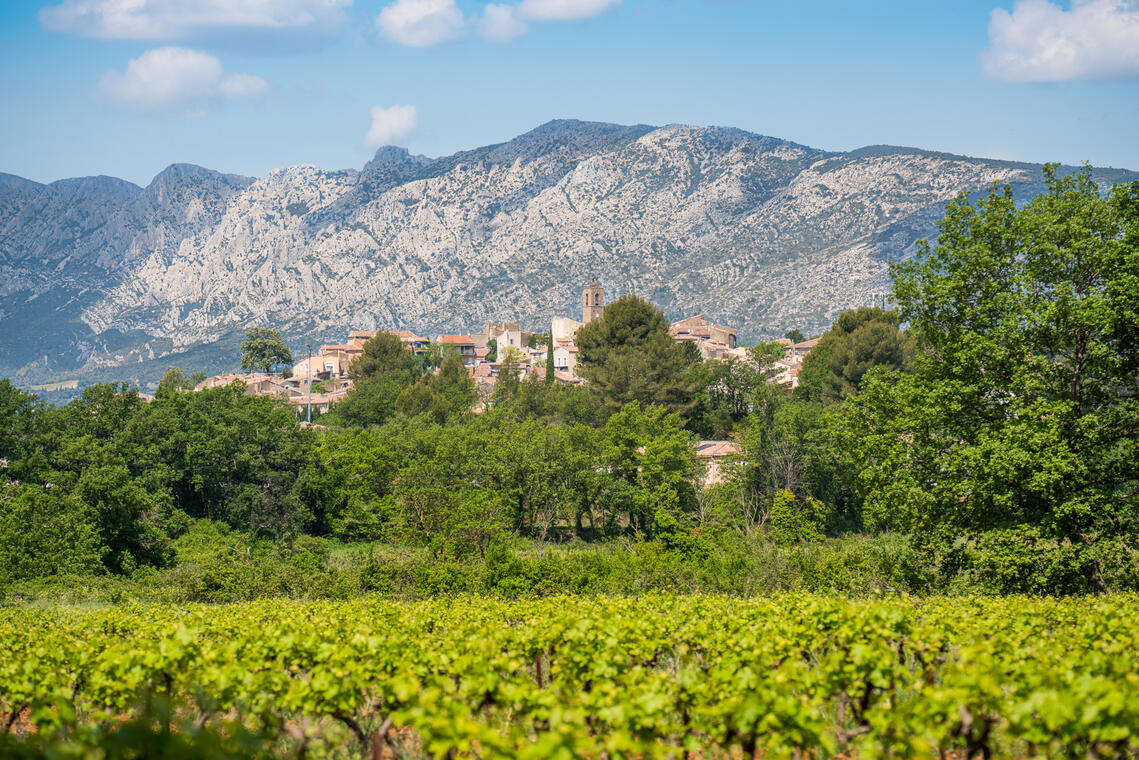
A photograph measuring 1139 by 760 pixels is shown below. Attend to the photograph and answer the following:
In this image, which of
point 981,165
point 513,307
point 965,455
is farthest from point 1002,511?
point 981,165

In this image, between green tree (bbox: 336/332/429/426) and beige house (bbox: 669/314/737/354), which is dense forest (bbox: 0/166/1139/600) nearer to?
green tree (bbox: 336/332/429/426)

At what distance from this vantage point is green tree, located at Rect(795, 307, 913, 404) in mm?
51625

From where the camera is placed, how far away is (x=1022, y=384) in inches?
603

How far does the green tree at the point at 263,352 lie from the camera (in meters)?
108

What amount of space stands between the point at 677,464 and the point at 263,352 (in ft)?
269

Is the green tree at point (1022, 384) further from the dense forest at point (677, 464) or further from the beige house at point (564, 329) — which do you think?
the beige house at point (564, 329)

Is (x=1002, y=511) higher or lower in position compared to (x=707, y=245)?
lower

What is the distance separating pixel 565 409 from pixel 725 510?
17.3 meters

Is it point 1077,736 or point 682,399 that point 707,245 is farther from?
point 1077,736

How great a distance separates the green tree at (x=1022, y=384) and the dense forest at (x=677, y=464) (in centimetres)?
6

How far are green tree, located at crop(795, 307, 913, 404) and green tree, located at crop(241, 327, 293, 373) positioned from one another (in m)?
78.2

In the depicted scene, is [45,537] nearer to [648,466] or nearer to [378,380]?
[648,466]

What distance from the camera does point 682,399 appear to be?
178ft

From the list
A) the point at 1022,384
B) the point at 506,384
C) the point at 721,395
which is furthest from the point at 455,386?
the point at 1022,384
